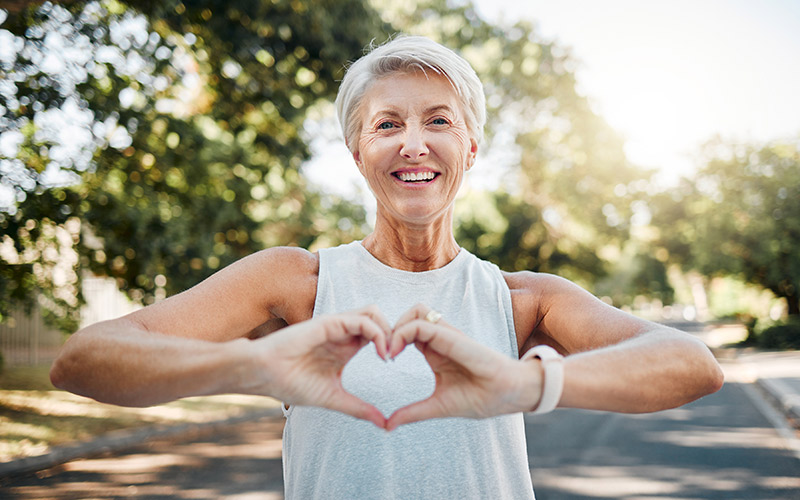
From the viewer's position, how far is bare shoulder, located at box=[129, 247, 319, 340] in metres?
1.42

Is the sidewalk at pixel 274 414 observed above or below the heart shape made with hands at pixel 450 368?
below

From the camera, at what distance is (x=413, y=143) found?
1589 mm

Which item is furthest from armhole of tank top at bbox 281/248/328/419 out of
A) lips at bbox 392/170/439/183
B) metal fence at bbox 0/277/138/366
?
metal fence at bbox 0/277/138/366

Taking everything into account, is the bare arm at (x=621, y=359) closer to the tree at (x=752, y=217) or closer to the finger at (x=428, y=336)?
the finger at (x=428, y=336)

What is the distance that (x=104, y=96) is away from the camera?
877 centimetres

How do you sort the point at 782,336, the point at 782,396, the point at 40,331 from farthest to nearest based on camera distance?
the point at 782,336, the point at 40,331, the point at 782,396

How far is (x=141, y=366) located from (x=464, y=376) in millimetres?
618

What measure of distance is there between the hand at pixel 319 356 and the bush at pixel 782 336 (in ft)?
87.0

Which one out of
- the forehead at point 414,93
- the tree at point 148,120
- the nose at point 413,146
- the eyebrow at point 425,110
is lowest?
the nose at point 413,146

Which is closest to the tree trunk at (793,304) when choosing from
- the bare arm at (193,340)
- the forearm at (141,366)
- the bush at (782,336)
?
the bush at (782,336)

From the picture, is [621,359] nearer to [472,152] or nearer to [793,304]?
[472,152]

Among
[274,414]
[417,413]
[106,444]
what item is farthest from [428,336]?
[274,414]

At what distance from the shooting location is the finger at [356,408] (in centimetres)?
117

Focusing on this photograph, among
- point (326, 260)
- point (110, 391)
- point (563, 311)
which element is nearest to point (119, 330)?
point (110, 391)
